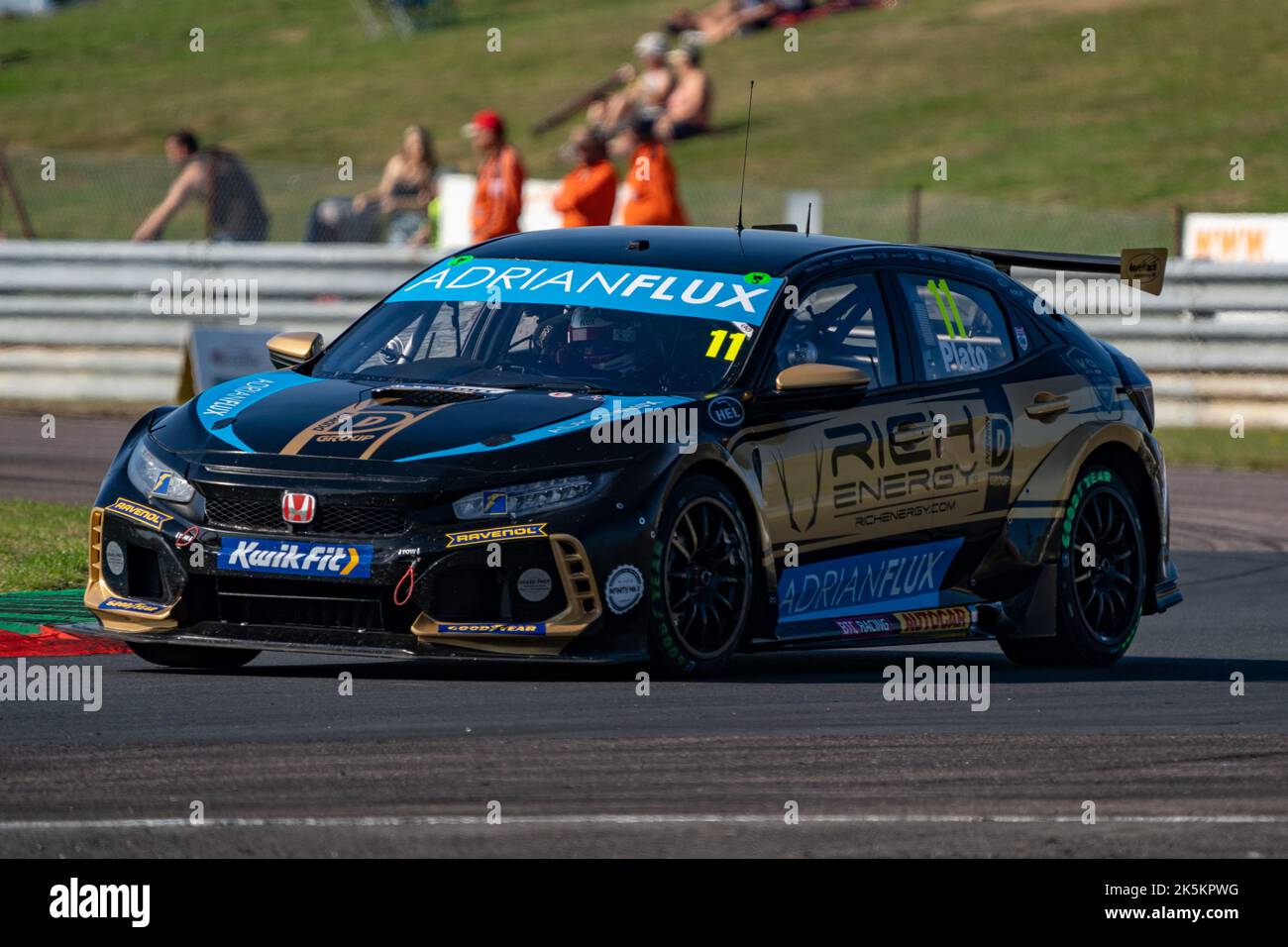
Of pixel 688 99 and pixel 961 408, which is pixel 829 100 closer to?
pixel 688 99

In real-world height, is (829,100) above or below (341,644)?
above

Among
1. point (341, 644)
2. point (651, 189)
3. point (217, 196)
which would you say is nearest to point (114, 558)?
point (341, 644)

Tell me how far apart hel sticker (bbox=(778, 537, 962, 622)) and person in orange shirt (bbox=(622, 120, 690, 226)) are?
916 centimetres

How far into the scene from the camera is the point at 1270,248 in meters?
22.0

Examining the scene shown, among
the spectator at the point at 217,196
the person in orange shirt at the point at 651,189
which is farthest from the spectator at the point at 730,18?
the person in orange shirt at the point at 651,189

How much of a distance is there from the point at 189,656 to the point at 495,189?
10676mm

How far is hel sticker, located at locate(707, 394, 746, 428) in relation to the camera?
26.9 feet

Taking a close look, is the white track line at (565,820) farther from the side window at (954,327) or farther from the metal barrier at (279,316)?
the metal barrier at (279,316)

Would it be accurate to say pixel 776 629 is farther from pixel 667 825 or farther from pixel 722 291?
pixel 667 825

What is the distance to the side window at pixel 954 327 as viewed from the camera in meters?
9.27

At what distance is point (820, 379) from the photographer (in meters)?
8.40

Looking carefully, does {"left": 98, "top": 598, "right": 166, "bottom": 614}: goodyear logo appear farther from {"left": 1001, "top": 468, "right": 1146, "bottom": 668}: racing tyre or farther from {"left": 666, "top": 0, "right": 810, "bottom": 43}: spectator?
{"left": 666, "top": 0, "right": 810, "bottom": 43}: spectator

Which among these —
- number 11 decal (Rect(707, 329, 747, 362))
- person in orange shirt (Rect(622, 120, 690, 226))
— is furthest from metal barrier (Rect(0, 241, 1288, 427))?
number 11 decal (Rect(707, 329, 747, 362))

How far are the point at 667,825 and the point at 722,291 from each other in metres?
3.34
